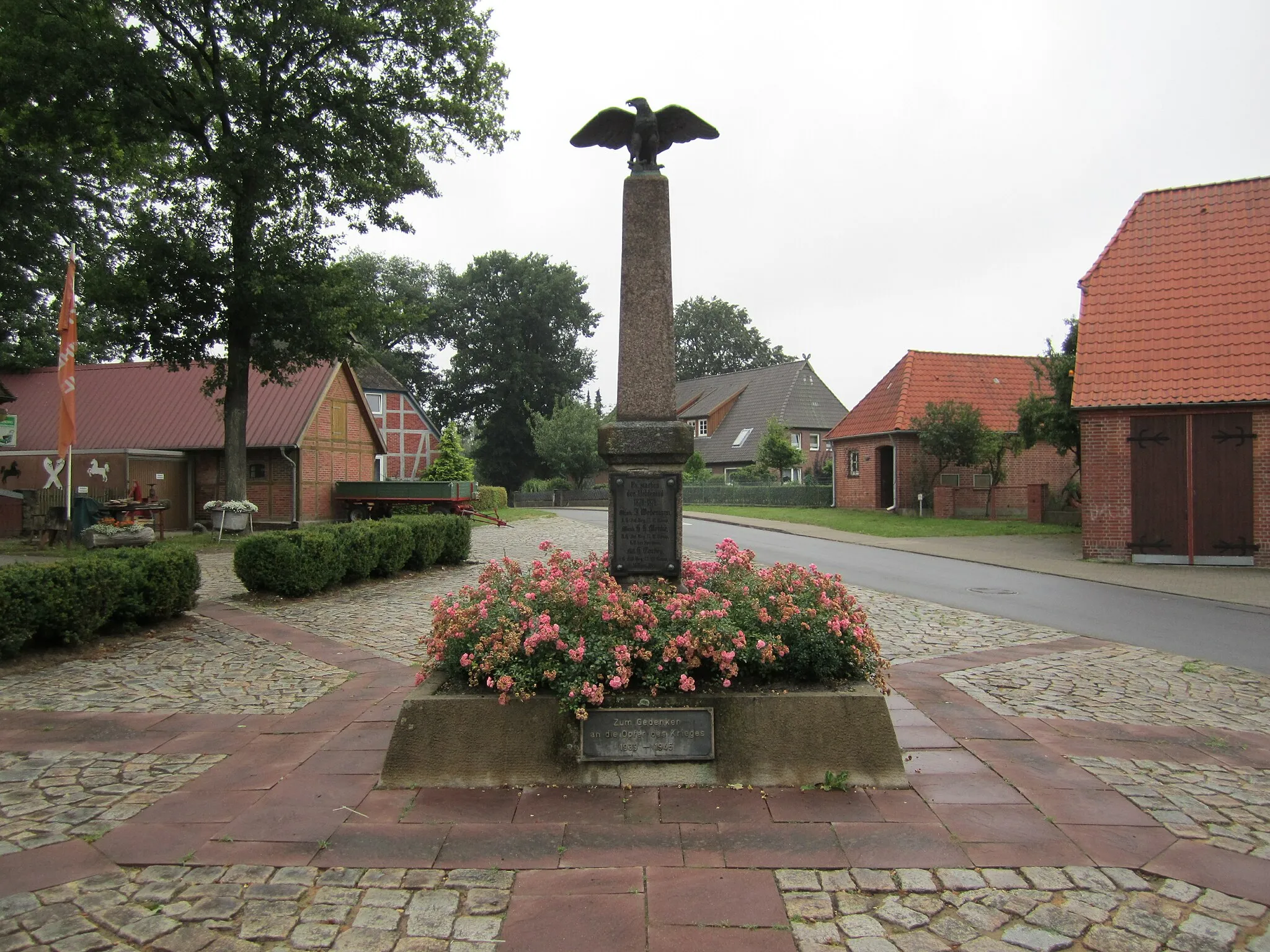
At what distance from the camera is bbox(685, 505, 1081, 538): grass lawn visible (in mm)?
23688

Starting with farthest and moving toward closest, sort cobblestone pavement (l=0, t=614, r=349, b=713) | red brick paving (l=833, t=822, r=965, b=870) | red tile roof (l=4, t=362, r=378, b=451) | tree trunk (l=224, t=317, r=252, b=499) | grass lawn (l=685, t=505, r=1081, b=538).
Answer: red tile roof (l=4, t=362, r=378, b=451), grass lawn (l=685, t=505, r=1081, b=538), tree trunk (l=224, t=317, r=252, b=499), cobblestone pavement (l=0, t=614, r=349, b=713), red brick paving (l=833, t=822, r=965, b=870)

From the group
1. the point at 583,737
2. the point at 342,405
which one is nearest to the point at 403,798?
the point at 583,737

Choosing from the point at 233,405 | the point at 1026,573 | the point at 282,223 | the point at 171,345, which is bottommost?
the point at 1026,573

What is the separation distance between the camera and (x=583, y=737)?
454cm

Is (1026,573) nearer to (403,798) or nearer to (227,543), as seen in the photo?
(403,798)

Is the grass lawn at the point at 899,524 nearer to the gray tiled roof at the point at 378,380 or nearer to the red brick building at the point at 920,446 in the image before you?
the red brick building at the point at 920,446

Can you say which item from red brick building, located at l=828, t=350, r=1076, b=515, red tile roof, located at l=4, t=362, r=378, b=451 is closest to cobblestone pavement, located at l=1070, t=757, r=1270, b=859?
red tile roof, located at l=4, t=362, r=378, b=451

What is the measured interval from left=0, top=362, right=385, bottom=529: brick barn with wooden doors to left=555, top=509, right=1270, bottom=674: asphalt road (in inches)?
573

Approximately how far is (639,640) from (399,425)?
40042mm

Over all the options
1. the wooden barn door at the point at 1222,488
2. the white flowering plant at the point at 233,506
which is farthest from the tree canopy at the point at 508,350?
the wooden barn door at the point at 1222,488

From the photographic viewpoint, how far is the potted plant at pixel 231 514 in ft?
65.2

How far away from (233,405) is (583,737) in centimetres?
1746

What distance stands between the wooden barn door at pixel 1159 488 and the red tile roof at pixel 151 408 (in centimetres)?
2236

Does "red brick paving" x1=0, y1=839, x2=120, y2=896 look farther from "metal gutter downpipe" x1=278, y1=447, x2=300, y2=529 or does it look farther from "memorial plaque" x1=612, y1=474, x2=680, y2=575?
"metal gutter downpipe" x1=278, y1=447, x2=300, y2=529
